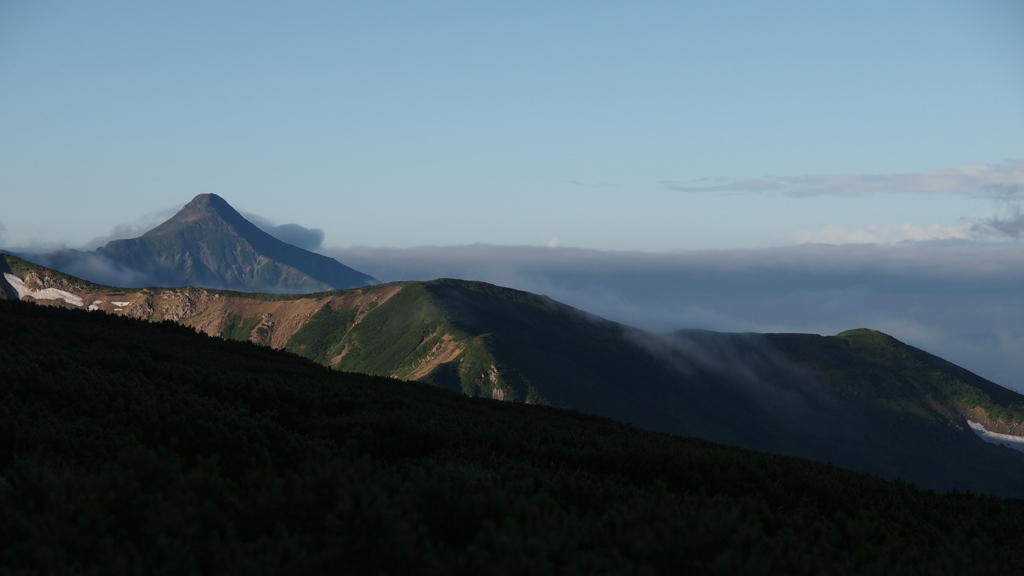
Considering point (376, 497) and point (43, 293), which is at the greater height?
point (376, 497)

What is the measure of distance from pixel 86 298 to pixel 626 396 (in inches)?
4920

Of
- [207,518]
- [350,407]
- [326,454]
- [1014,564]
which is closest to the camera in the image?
[207,518]

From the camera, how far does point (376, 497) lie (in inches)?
415

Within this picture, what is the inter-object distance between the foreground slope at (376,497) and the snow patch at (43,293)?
568ft

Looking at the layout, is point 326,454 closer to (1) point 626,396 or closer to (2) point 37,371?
(2) point 37,371

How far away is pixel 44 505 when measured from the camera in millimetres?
11172

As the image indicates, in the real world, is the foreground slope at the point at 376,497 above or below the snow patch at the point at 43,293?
above

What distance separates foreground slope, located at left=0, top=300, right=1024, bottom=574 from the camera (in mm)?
9781

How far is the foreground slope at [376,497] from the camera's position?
9.78m

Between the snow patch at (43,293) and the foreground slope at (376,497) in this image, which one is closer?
the foreground slope at (376,497)

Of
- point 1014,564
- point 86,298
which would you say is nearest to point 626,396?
point 86,298

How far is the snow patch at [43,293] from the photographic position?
18400cm

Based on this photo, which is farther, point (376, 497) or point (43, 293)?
point (43, 293)

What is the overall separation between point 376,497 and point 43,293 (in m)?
203
